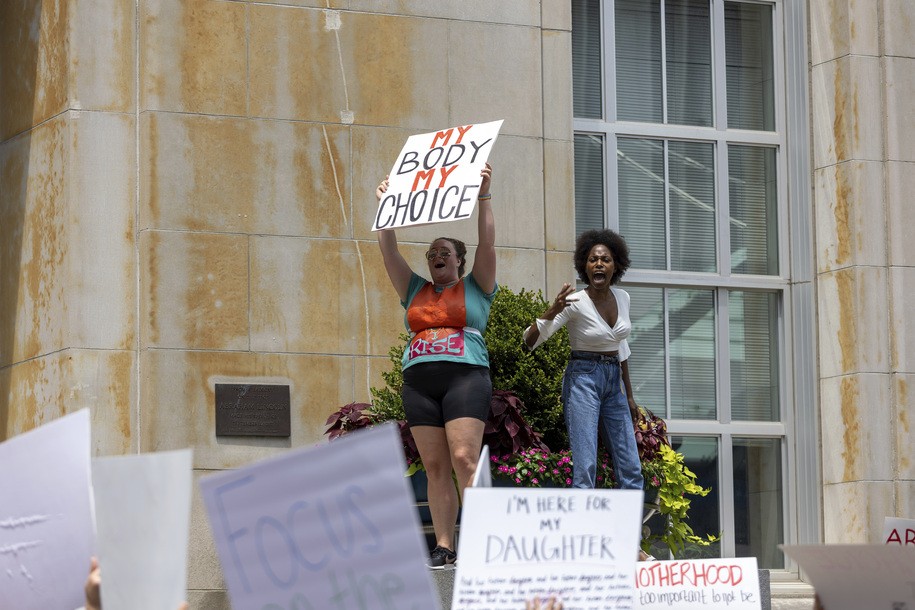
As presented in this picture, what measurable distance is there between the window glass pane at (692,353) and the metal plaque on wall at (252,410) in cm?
308

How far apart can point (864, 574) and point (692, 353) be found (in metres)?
7.89

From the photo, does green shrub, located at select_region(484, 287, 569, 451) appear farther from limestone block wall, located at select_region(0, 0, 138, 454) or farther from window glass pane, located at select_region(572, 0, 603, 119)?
window glass pane, located at select_region(572, 0, 603, 119)

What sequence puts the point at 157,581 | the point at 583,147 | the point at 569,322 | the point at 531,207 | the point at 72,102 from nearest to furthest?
the point at 157,581
the point at 569,322
the point at 72,102
the point at 531,207
the point at 583,147

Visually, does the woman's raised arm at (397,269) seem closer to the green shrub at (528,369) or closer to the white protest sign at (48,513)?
the green shrub at (528,369)

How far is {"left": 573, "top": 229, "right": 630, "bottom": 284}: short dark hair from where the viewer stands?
9.34 m

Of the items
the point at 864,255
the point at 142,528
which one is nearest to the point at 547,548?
the point at 142,528

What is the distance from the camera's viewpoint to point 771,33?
1272 centimetres

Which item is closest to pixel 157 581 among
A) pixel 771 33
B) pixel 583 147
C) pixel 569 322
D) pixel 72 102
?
pixel 569 322

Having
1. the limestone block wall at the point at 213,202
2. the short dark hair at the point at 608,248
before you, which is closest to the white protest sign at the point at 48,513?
the short dark hair at the point at 608,248

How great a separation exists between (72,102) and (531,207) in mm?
3169

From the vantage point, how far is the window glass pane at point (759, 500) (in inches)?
481

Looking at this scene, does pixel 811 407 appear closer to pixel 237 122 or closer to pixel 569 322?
pixel 569 322

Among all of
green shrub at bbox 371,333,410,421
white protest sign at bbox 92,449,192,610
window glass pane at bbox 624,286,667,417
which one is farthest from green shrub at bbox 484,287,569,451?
white protest sign at bbox 92,449,192,610

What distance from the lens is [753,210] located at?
12594 mm
